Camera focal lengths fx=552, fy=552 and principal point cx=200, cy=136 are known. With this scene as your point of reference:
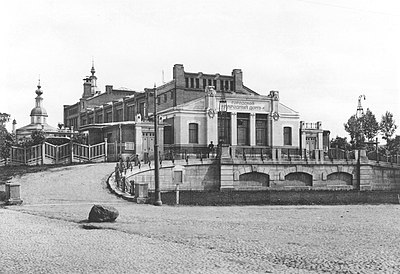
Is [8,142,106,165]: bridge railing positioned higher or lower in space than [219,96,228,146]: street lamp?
lower

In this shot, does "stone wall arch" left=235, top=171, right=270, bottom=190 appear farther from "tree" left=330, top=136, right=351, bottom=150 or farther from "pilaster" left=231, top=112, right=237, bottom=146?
"tree" left=330, top=136, right=351, bottom=150

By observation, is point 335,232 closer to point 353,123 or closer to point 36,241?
point 36,241

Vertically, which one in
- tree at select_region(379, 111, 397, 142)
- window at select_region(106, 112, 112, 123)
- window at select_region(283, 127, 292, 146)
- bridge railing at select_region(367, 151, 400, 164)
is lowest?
bridge railing at select_region(367, 151, 400, 164)

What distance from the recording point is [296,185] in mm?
47531

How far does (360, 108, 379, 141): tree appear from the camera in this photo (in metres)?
65.7

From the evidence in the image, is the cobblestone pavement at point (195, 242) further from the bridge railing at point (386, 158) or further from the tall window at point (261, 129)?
the tall window at point (261, 129)

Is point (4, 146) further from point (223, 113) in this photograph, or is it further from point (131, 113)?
point (131, 113)

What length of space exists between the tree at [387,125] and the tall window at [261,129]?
1757 cm

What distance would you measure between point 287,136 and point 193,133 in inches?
404

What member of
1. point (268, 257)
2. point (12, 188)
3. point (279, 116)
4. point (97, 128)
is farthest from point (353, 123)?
point (268, 257)

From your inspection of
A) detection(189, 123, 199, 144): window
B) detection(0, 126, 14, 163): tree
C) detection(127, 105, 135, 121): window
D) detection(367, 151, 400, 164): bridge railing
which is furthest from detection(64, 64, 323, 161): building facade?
detection(0, 126, 14, 163): tree

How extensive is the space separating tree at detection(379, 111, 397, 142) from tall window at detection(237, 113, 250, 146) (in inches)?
767

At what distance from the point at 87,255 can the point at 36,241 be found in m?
2.39

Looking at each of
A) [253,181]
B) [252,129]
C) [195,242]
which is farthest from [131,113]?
[195,242]
